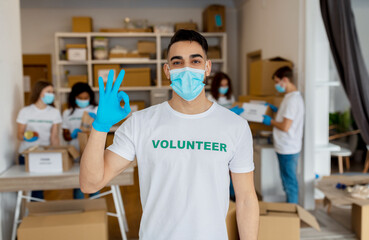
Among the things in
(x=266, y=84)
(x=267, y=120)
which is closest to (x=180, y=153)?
(x=267, y=120)

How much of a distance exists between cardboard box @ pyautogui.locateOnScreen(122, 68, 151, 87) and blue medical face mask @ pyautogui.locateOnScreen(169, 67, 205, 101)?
183 inches

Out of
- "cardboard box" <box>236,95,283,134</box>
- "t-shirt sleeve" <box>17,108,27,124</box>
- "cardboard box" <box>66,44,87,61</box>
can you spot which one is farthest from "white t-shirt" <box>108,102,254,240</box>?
"cardboard box" <box>66,44,87,61</box>

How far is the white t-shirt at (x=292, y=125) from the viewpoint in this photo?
10.9ft

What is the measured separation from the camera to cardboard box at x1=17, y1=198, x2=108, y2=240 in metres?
2.17

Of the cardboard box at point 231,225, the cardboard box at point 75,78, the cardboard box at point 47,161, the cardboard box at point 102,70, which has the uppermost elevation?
the cardboard box at point 102,70

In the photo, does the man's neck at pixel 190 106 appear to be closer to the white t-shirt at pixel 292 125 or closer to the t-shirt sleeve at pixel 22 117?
the t-shirt sleeve at pixel 22 117

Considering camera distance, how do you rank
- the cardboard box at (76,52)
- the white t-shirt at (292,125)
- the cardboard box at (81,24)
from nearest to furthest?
1. the white t-shirt at (292,125)
2. the cardboard box at (76,52)
3. the cardboard box at (81,24)

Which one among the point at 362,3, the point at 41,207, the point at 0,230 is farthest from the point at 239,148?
the point at 362,3

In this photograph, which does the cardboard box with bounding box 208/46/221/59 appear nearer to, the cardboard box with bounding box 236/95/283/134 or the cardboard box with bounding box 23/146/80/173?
the cardboard box with bounding box 236/95/283/134

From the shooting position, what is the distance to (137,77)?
593cm

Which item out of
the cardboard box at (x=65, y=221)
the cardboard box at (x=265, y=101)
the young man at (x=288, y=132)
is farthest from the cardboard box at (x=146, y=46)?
the cardboard box at (x=65, y=221)

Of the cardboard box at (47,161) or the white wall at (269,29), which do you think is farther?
the white wall at (269,29)

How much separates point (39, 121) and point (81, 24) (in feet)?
10.7

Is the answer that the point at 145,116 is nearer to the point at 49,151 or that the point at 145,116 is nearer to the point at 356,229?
the point at 49,151
